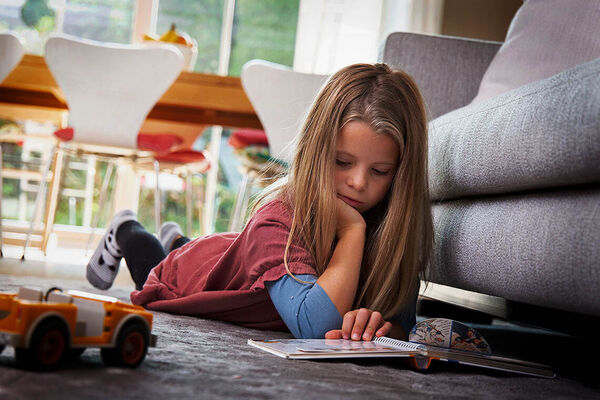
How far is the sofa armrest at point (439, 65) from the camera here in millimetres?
1996

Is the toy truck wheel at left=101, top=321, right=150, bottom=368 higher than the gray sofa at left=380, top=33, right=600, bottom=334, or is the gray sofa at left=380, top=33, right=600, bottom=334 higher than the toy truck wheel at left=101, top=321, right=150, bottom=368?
the gray sofa at left=380, top=33, right=600, bottom=334

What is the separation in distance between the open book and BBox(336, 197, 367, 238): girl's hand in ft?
0.70

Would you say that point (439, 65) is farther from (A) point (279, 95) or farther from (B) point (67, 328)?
(B) point (67, 328)

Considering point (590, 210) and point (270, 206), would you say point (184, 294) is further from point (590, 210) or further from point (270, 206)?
point (590, 210)

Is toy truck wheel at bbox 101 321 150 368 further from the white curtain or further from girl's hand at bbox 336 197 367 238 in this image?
the white curtain

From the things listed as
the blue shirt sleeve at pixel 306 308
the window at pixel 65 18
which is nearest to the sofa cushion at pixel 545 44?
the blue shirt sleeve at pixel 306 308

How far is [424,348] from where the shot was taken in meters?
0.88

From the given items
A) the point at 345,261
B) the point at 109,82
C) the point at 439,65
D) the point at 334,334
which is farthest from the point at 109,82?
the point at 334,334

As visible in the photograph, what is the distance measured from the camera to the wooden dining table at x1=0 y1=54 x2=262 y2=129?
290 cm

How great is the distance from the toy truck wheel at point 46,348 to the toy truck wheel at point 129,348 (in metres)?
0.05

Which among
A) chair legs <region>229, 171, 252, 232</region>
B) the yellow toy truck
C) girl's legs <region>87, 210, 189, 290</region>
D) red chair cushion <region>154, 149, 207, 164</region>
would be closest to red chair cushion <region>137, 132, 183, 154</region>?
red chair cushion <region>154, 149, 207, 164</region>

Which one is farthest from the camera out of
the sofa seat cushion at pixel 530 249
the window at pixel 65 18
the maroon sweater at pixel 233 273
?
the window at pixel 65 18

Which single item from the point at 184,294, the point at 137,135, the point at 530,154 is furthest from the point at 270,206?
the point at 137,135

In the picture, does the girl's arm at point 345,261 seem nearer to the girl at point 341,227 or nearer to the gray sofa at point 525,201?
the girl at point 341,227
